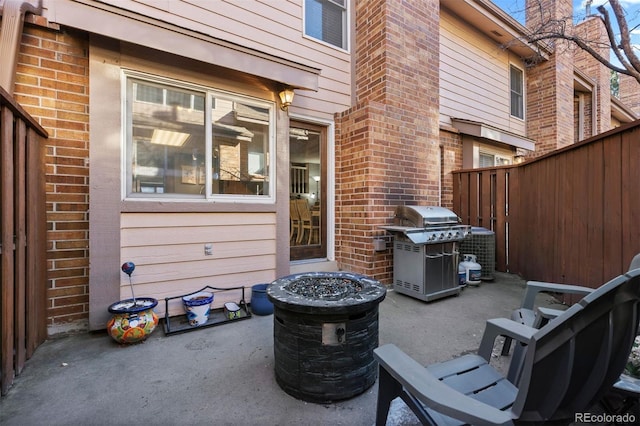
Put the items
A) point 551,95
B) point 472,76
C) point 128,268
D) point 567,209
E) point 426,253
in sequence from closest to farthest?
point 128,268, point 567,209, point 426,253, point 472,76, point 551,95

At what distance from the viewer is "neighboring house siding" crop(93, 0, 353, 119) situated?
3291 millimetres

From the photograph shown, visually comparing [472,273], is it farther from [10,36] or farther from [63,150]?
[10,36]

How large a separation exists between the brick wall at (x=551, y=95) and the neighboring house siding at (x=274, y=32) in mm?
6112

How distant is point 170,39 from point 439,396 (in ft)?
11.3

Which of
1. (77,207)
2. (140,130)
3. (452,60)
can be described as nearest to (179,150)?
(140,130)

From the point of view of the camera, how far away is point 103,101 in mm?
2760

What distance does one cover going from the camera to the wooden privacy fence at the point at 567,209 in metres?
2.53

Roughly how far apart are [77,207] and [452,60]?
23.1 ft

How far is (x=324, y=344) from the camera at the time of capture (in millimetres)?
1785

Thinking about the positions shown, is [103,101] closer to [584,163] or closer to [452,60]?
[584,163]

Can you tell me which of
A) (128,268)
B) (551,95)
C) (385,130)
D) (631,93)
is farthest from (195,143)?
(631,93)

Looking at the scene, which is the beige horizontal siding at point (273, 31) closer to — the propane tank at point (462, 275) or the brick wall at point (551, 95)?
the propane tank at point (462, 275)

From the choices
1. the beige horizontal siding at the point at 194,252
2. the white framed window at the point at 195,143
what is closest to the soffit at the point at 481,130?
the white framed window at the point at 195,143

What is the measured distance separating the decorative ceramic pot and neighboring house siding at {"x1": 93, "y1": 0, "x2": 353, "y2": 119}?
285 centimetres
